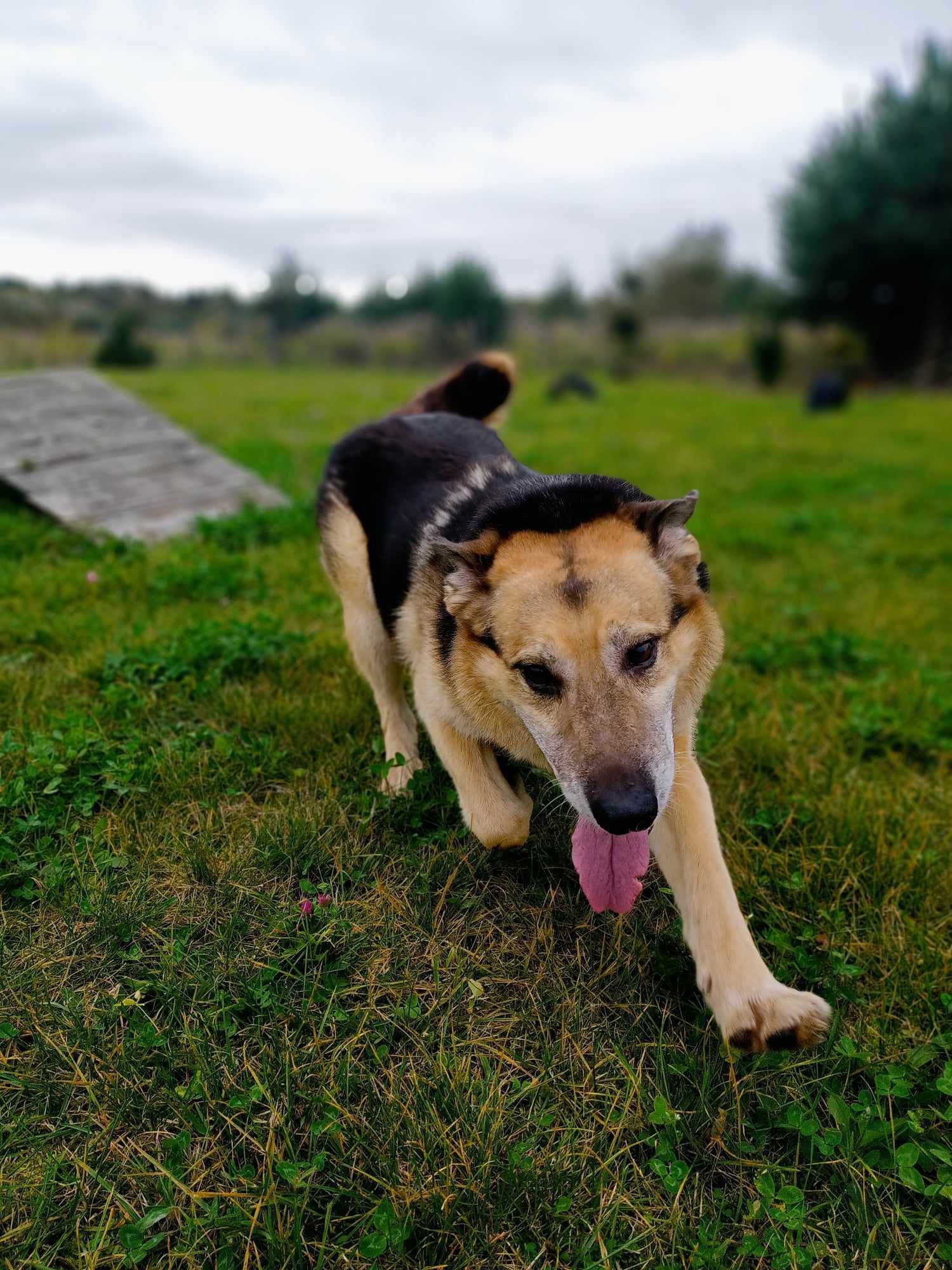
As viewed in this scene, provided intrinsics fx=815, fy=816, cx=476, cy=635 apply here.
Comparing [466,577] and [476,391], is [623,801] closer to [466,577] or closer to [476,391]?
Result: [466,577]

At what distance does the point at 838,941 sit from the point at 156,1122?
6.55 ft

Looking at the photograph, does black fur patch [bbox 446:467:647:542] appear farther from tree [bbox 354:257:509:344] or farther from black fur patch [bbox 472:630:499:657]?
tree [bbox 354:257:509:344]

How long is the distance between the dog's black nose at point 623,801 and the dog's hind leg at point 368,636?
3.90 ft

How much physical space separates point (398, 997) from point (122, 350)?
2933cm

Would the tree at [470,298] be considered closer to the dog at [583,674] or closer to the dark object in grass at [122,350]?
the dark object in grass at [122,350]

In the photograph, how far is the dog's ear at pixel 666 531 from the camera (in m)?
2.59

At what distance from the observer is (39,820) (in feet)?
8.87

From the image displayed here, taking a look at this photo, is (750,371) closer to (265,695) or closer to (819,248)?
(819,248)

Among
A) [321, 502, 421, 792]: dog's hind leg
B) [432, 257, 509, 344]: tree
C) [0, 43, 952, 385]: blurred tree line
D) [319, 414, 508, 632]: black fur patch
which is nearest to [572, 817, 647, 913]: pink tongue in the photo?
[321, 502, 421, 792]: dog's hind leg

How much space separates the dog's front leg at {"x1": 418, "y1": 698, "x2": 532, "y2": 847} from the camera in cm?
265

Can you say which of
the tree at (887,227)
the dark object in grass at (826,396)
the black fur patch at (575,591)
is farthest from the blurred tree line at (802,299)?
the black fur patch at (575,591)

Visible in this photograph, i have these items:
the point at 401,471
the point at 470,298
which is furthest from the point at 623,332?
the point at 401,471

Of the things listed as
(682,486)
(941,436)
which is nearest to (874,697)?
(682,486)

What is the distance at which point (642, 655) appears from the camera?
7.77 ft
